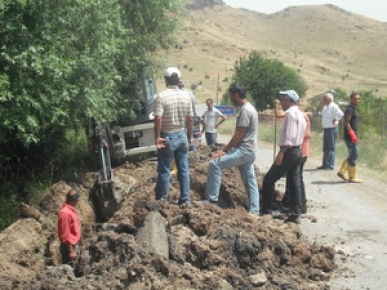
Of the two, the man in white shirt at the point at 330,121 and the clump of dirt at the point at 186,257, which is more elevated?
the man in white shirt at the point at 330,121

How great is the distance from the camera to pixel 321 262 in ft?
21.7

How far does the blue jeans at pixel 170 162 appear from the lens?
7922 mm

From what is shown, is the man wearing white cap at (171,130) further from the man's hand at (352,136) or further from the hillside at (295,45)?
the hillside at (295,45)

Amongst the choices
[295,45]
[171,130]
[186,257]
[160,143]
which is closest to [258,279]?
[186,257]

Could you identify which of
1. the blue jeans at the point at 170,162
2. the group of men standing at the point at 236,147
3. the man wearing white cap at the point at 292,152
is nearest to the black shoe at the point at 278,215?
the group of men standing at the point at 236,147

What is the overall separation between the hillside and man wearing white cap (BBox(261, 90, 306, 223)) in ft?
197

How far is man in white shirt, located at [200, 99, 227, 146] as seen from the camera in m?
15.0

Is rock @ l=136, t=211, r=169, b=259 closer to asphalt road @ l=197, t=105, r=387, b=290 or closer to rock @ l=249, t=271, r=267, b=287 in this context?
rock @ l=249, t=271, r=267, b=287

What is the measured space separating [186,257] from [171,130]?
2191mm

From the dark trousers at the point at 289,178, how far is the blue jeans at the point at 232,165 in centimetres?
33

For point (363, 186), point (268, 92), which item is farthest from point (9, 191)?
point (268, 92)

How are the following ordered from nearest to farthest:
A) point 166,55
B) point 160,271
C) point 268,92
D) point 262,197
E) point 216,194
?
point 160,271 → point 216,194 → point 262,197 → point 166,55 → point 268,92

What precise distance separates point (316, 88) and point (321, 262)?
78.5m

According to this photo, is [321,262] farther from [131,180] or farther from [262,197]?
[131,180]
